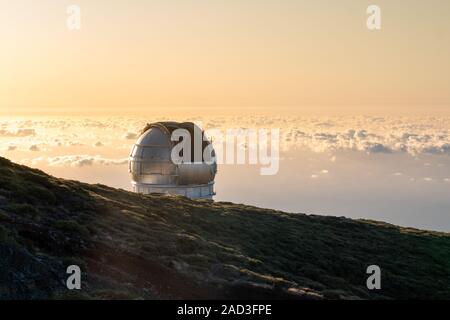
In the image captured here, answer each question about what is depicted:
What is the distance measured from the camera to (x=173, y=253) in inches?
934

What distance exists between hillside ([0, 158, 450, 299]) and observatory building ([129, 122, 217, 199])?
27.7 feet

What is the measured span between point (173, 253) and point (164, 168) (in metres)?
26.1

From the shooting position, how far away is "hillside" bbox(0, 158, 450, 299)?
19375 mm

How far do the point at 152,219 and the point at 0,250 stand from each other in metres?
11.4

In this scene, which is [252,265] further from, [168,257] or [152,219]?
[152,219]

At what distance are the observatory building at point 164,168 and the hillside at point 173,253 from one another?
8.45 metres

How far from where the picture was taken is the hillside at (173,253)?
1938cm

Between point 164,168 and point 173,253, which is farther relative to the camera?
point 164,168

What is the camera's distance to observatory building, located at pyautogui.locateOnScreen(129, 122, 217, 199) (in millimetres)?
49406

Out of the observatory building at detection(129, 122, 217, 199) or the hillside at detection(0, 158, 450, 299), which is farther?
the observatory building at detection(129, 122, 217, 199)

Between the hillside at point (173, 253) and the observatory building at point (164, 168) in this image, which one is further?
the observatory building at point (164, 168)

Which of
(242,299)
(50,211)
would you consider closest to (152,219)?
(50,211)

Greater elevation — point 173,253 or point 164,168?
point 164,168
